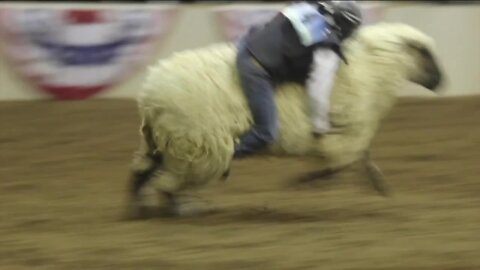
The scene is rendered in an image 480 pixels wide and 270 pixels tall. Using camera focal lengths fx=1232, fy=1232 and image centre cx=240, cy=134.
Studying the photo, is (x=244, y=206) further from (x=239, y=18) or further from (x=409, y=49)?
(x=239, y=18)

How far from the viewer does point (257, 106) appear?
255 inches

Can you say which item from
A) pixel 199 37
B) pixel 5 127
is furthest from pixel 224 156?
pixel 199 37

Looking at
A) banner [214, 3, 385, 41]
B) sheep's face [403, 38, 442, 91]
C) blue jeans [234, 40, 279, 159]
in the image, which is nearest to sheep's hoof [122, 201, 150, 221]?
blue jeans [234, 40, 279, 159]

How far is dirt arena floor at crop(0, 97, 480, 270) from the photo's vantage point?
5734 mm

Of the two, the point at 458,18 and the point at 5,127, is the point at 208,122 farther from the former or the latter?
the point at 458,18

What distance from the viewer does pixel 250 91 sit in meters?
6.50

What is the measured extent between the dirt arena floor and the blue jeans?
0.43 metres

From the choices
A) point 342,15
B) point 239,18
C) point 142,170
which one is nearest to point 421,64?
point 342,15

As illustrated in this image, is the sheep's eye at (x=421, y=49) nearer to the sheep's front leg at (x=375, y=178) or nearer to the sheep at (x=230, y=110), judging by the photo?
the sheep at (x=230, y=110)

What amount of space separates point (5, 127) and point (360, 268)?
4932mm

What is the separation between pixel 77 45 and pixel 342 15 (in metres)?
4.10

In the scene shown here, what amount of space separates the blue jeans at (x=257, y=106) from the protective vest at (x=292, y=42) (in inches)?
2.6

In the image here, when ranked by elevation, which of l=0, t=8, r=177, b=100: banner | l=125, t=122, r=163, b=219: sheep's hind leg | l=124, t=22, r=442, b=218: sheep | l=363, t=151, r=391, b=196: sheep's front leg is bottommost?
l=0, t=8, r=177, b=100: banner

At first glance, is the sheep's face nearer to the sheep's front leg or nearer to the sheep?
the sheep
